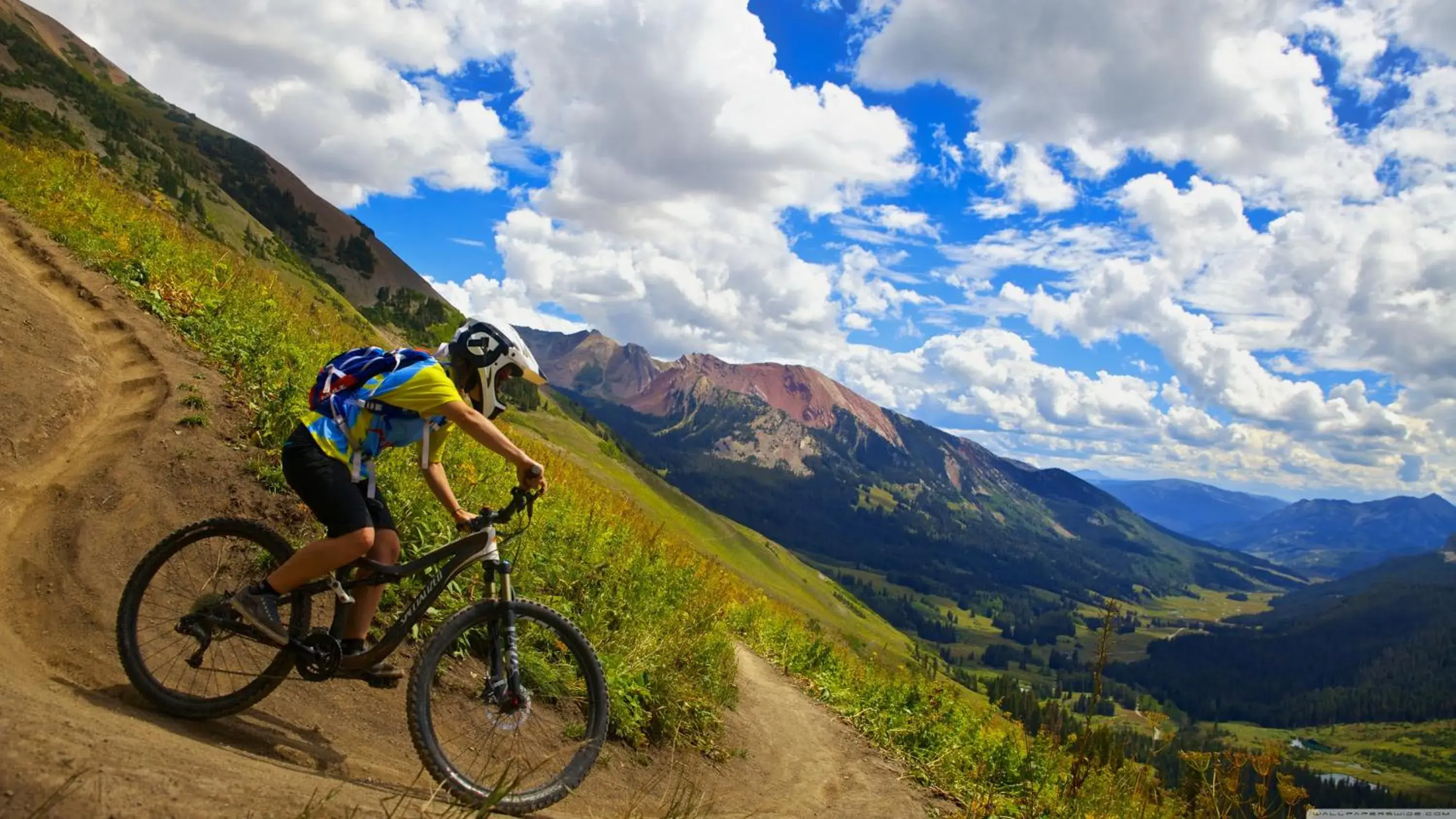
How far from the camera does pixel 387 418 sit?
5672 millimetres

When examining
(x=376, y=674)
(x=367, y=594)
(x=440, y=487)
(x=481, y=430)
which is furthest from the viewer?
(x=440, y=487)

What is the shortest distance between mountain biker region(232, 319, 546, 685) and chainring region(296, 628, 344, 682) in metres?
0.08

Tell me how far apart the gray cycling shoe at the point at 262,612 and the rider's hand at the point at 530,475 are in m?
1.98

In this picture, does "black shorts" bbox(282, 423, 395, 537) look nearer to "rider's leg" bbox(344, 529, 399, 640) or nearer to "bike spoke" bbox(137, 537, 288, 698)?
"rider's leg" bbox(344, 529, 399, 640)

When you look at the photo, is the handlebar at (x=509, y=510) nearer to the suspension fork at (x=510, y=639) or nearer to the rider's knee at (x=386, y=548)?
the suspension fork at (x=510, y=639)

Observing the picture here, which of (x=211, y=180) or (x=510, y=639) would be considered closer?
(x=510, y=639)

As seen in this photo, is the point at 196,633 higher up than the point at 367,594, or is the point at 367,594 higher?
the point at 367,594

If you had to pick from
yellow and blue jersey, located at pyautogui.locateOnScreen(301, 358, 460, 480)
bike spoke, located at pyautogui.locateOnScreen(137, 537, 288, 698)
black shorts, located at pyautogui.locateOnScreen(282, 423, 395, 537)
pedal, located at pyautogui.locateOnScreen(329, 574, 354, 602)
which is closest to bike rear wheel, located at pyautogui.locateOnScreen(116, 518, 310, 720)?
bike spoke, located at pyautogui.locateOnScreen(137, 537, 288, 698)

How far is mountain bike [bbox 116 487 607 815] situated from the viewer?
5.64 metres

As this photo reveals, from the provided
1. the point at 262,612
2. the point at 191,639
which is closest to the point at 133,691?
the point at 191,639

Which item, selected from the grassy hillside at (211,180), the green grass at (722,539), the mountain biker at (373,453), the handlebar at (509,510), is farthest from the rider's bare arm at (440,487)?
the green grass at (722,539)

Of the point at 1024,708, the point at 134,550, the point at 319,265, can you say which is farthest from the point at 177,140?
the point at 134,550

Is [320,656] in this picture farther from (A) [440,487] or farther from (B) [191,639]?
(A) [440,487]

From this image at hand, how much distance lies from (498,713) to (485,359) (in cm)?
262
